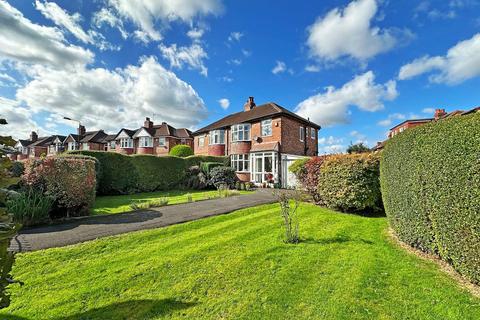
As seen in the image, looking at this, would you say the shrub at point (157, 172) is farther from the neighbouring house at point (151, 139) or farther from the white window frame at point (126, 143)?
the white window frame at point (126, 143)

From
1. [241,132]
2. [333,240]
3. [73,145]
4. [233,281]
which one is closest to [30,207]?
[233,281]

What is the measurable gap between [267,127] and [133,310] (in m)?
18.4

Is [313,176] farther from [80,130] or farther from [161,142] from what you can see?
[80,130]

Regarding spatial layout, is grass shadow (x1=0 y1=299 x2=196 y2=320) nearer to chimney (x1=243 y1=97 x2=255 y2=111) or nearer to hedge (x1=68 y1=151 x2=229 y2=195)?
hedge (x1=68 y1=151 x2=229 y2=195)

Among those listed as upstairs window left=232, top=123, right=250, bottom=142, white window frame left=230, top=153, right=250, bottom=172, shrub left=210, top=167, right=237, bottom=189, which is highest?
upstairs window left=232, top=123, right=250, bottom=142

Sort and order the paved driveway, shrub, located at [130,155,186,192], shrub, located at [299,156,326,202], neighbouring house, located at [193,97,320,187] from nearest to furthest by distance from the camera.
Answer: the paved driveway
shrub, located at [299,156,326,202]
shrub, located at [130,155,186,192]
neighbouring house, located at [193,97,320,187]

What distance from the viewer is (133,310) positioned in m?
3.15

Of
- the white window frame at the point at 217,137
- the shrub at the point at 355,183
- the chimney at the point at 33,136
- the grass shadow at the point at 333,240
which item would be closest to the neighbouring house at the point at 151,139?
the white window frame at the point at 217,137

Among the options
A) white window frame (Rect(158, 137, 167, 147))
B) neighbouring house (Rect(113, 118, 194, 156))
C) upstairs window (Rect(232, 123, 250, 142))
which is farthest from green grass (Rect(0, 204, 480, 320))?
white window frame (Rect(158, 137, 167, 147))

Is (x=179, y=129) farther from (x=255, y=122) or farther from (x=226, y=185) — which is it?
(x=226, y=185)

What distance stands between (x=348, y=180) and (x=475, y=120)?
5.19 metres

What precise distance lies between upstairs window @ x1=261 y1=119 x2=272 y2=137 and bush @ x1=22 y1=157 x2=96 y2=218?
1455cm

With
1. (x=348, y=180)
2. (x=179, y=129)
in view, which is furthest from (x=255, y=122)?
(x=179, y=129)

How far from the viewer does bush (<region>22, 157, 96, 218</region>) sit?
7422 millimetres
